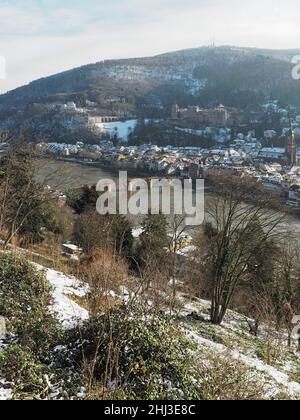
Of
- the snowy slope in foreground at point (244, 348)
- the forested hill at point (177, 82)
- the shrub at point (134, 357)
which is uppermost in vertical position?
the forested hill at point (177, 82)

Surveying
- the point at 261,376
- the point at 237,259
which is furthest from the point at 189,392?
the point at 237,259

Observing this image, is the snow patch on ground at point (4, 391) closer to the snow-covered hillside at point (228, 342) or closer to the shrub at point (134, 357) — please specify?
the snow-covered hillside at point (228, 342)

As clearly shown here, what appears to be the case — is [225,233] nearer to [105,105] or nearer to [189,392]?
[189,392]

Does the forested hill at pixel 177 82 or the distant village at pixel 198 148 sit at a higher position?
the forested hill at pixel 177 82

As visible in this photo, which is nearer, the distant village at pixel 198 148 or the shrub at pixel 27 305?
the shrub at pixel 27 305

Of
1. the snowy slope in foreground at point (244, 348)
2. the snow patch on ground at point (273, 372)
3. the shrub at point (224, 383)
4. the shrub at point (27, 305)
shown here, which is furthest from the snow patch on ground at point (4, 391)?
the snow patch on ground at point (273, 372)

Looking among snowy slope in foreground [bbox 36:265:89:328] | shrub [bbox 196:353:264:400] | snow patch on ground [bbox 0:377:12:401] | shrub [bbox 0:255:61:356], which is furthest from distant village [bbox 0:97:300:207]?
snow patch on ground [bbox 0:377:12:401]

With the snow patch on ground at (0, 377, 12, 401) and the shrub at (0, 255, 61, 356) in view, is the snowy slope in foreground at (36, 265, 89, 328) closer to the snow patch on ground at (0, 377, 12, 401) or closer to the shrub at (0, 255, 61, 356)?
the shrub at (0, 255, 61, 356)

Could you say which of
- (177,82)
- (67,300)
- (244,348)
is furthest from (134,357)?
(177,82)
